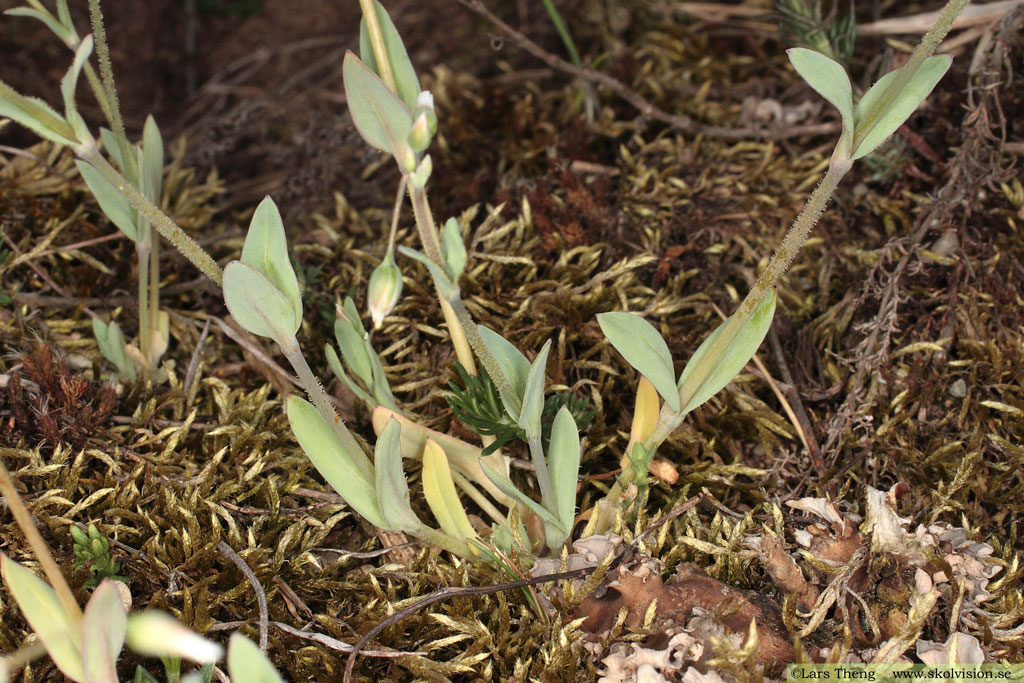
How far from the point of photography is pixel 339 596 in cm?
149

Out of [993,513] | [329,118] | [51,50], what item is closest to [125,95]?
[51,50]

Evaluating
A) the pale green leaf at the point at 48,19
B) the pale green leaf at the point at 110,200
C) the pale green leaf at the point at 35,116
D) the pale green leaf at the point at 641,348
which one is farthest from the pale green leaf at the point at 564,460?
the pale green leaf at the point at 48,19

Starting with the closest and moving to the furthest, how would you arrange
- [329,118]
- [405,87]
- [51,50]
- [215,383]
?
[405,87]
[215,383]
[329,118]
[51,50]

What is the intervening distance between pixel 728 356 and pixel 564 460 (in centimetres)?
33

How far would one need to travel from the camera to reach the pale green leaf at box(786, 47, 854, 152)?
1.14 metres

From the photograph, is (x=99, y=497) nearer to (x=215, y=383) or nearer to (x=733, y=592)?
(x=215, y=383)

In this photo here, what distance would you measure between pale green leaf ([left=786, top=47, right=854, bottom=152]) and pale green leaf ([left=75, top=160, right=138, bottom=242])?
1.24 metres

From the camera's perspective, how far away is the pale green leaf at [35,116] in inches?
42.6

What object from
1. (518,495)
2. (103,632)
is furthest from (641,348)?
(103,632)

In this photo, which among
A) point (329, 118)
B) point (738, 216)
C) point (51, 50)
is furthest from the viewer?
point (51, 50)

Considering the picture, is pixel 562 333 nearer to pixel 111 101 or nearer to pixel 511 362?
pixel 511 362

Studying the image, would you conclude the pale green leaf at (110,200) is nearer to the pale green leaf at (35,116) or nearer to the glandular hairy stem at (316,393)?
the pale green leaf at (35,116)

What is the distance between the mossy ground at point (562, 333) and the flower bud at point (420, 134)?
705 millimetres

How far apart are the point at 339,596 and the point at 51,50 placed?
2423 mm
